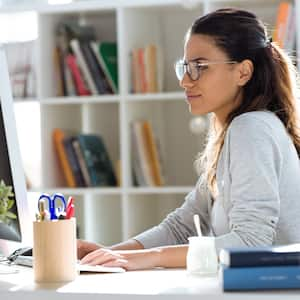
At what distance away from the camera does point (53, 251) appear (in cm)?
170

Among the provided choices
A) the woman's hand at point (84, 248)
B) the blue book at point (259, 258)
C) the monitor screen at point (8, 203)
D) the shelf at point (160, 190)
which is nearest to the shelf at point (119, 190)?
the shelf at point (160, 190)

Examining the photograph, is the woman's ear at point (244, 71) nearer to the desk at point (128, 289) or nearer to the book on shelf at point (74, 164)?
the desk at point (128, 289)

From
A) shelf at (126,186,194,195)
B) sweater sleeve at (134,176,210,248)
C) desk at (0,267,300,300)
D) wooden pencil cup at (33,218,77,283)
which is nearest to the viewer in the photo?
desk at (0,267,300,300)

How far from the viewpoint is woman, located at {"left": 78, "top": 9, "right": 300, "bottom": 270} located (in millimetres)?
1996

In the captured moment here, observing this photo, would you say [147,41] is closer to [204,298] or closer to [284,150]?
[284,150]

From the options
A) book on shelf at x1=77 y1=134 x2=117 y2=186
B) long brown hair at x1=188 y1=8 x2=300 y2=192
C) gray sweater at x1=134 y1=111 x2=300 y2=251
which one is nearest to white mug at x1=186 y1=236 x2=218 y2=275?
gray sweater at x1=134 y1=111 x2=300 y2=251

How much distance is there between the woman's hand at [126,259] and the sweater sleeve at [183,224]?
45 cm

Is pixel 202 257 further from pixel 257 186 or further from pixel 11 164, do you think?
pixel 11 164

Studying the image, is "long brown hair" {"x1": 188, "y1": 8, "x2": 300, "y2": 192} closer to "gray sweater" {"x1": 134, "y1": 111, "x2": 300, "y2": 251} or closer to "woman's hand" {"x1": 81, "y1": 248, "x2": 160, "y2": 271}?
"gray sweater" {"x1": 134, "y1": 111, "x2": 300, "y2": 251}

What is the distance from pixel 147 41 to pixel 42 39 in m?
0.52

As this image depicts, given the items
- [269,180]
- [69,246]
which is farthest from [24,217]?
[269,180]

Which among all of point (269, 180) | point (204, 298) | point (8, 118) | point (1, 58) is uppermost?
point (1, 58)

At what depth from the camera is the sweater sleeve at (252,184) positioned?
1.99m

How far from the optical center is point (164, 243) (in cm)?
244
